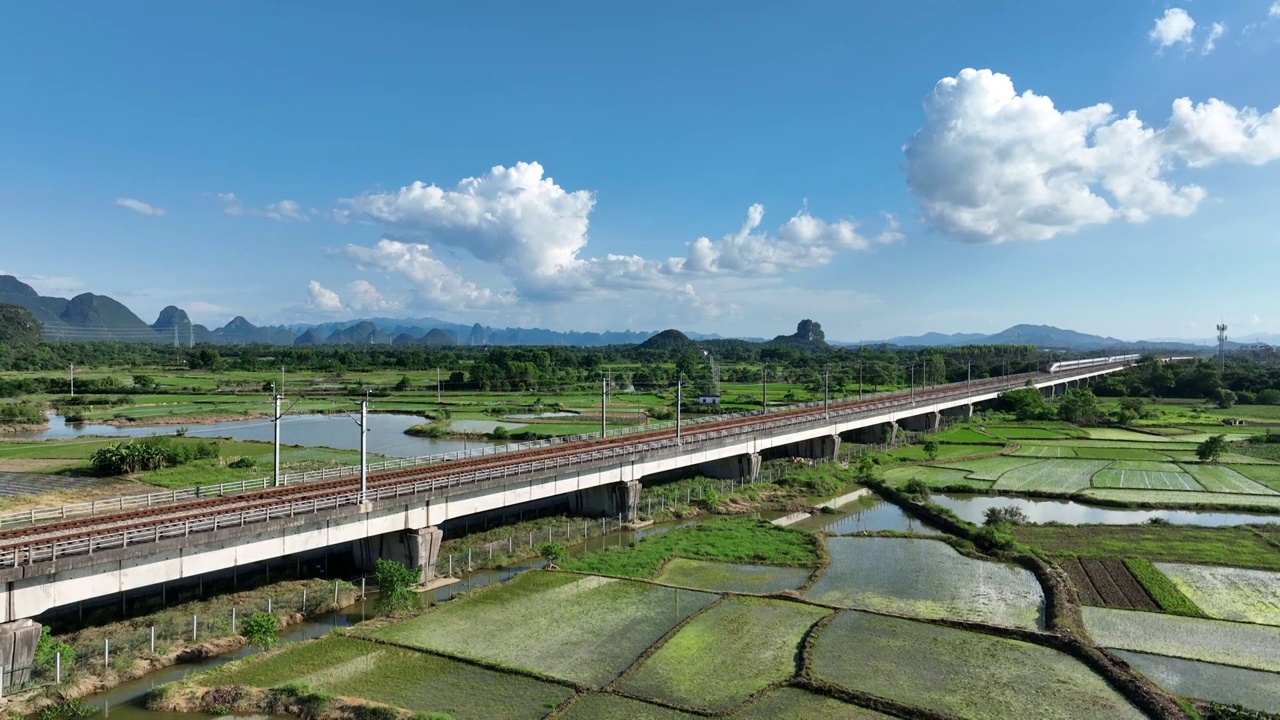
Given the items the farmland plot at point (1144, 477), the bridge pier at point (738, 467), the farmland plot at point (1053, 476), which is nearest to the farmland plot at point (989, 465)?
the farmland plot at point (1053, 476)

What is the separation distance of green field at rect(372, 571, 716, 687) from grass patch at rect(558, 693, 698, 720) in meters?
1.17

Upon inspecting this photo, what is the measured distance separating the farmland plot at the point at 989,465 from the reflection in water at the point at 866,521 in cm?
1536

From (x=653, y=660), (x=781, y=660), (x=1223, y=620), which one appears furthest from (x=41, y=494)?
(x=1223, y=620)

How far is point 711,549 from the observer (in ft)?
133

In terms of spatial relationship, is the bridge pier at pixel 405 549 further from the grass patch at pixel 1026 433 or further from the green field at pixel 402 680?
the grass patch at pixel 1026 433

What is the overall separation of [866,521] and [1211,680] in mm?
25590

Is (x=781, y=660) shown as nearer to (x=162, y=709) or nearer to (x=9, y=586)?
(x=162, y=709)

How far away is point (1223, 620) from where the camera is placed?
96.2 feet

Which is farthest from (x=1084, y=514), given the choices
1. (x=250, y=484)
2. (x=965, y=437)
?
(x=250, y=484)

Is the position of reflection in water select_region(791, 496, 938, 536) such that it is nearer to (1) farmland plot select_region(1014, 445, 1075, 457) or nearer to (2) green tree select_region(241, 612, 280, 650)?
(2) green tree select_region(241, 612, 280, 650)

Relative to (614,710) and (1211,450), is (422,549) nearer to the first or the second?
(614,710)

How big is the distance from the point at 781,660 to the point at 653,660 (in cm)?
466

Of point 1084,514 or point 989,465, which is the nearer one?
point 1084,514

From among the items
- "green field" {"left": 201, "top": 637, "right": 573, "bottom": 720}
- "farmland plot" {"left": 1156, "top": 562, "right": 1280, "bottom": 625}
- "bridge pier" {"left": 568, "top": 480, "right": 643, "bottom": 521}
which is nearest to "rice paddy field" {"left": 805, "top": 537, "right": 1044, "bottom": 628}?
"farmland plot" {"left": 1156, "top": 562, "right": 1280, "bottom": 625}
